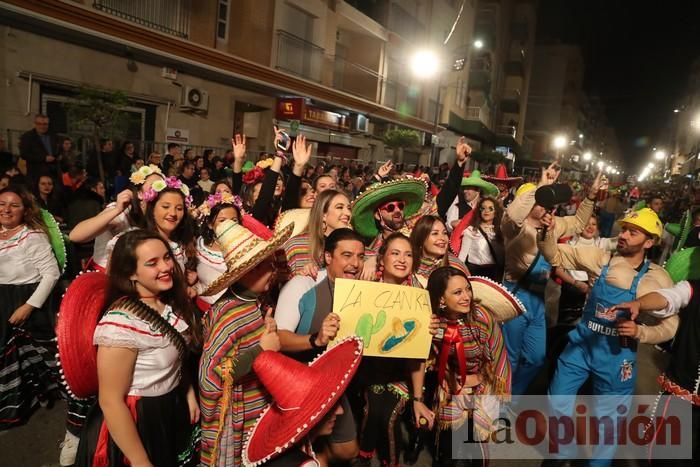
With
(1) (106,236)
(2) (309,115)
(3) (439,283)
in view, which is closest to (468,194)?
(3) (439,283)

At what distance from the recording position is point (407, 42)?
89.2 feet

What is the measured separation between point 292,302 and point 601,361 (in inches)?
98.4

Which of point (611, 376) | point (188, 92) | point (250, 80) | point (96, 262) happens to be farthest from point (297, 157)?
point (250, 80)

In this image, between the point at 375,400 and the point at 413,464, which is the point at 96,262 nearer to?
the point at 375,400

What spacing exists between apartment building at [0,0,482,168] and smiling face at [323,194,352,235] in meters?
7.89

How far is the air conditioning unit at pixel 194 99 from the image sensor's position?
13688 millimetres

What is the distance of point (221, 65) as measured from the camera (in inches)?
560

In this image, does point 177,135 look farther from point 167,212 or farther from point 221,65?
point 167,212

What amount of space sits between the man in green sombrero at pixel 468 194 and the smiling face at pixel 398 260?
133 inches

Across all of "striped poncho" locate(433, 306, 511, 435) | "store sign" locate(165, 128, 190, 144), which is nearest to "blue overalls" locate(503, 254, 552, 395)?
"striped poncho" locate(433, 306, 511, 435)

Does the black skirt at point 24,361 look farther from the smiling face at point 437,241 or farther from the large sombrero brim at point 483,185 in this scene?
the large sombrero brim at point 483,185

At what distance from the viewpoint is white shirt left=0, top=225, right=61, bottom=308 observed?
353cm

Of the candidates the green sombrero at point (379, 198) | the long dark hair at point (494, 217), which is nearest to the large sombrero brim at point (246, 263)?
the green sombrero at point (379, 198)

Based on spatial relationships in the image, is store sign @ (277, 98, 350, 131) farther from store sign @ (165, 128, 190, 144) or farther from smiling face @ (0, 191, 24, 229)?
smiling face @ (0, 191, 24, 229)
